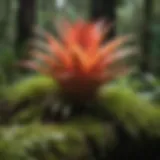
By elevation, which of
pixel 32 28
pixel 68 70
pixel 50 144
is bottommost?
pixel 50 144

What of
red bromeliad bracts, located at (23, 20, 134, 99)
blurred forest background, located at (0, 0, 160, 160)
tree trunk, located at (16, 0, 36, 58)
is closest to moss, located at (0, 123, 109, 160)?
blurred forest background, located at (0, 0, 160, 160)

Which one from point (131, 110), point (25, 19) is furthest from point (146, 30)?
point (131, 110)

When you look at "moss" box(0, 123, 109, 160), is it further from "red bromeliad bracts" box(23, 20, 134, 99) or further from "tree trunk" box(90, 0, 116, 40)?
"tree trunk" box(90, 0, 116, 40)

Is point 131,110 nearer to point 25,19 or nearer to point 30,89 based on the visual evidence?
point 30,89

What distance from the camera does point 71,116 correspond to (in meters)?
2.34

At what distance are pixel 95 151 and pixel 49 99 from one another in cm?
34

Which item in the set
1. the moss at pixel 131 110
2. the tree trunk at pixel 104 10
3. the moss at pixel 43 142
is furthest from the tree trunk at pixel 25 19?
the moss at pixel 43 142

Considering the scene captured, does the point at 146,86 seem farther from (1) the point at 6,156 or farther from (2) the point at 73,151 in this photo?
(1) the point at 6,156

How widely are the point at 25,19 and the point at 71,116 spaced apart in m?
1.03

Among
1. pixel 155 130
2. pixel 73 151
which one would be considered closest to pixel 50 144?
pixel 73 151

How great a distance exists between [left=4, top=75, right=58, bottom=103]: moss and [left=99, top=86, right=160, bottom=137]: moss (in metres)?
0.25

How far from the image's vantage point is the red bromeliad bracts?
7.65 ft

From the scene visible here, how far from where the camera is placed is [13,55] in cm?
302

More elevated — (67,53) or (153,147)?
(67,53)
